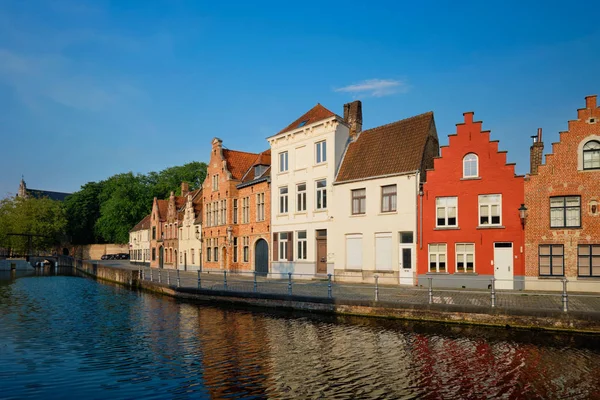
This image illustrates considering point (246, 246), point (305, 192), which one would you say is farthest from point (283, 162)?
point (246, 246)

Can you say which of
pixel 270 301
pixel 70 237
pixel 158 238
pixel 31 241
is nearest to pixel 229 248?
pixel 270 301

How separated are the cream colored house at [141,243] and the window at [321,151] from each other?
4602 cm

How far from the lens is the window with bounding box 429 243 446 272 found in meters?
26.2

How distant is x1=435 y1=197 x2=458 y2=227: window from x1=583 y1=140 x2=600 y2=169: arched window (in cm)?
659

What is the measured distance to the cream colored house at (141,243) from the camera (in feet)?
235

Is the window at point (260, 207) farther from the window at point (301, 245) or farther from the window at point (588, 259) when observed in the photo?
the window at point (588, 259)

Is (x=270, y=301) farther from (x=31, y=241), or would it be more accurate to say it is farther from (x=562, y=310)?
(x=31, y=241)

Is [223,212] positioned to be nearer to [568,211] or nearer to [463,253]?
[463,253]

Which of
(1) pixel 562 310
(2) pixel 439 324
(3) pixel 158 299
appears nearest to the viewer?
(1) pixel 562 310

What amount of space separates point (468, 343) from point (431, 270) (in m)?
12.1

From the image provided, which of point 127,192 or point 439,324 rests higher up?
point 127,192

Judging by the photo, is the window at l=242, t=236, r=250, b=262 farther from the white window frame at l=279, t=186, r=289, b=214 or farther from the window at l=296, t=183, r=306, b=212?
the window at l=296, t=183, r=306, b=212

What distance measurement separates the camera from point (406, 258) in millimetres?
27609

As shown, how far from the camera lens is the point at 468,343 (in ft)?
48.0
